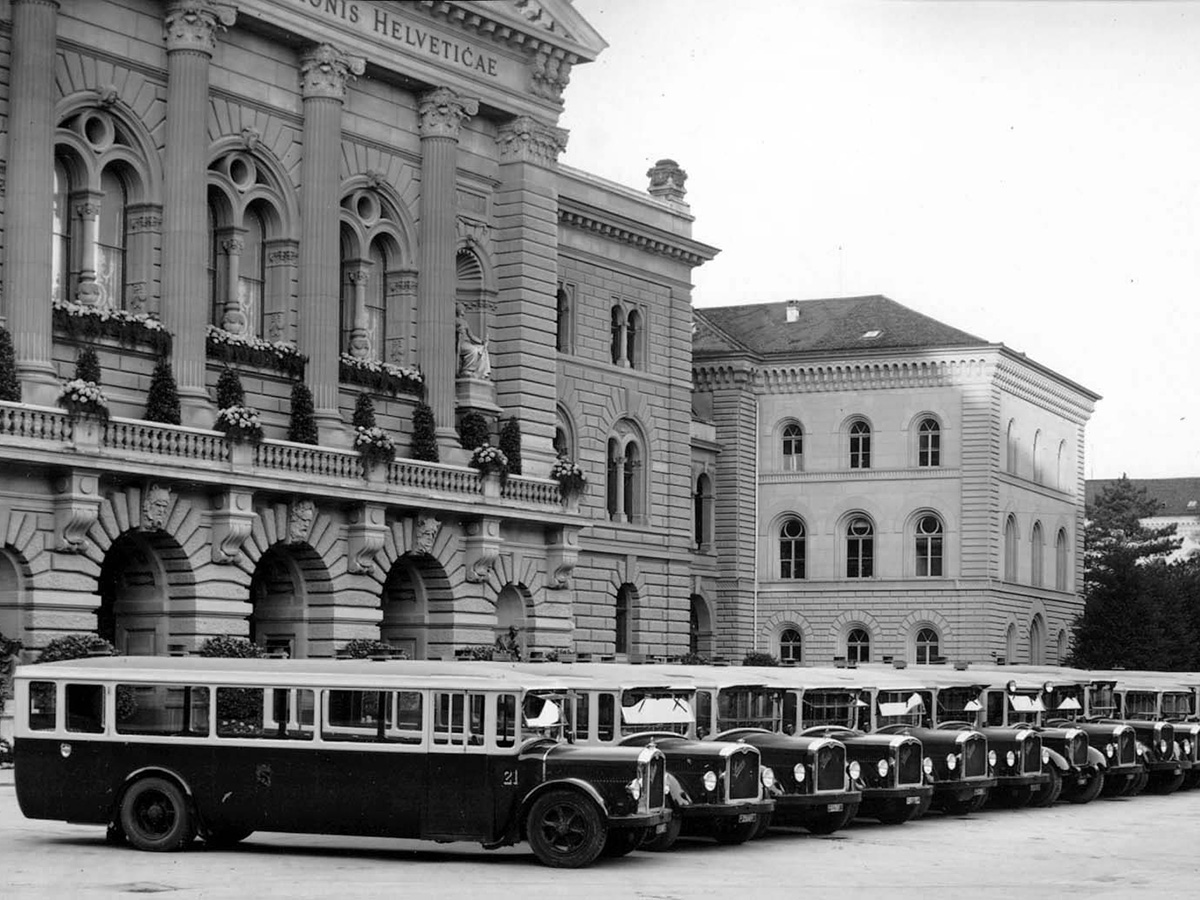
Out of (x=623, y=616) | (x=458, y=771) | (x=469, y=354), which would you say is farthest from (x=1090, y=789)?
(x=623, y=616)

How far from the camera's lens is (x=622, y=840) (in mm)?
24188

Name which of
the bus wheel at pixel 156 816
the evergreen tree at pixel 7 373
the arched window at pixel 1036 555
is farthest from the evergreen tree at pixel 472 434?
the arched window at pixel 1036 555

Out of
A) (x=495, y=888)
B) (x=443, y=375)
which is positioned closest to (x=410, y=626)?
(x=443, y=375)

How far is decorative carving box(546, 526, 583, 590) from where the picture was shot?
5312cm

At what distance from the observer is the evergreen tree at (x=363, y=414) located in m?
47.7

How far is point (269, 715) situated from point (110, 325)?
63.0ft

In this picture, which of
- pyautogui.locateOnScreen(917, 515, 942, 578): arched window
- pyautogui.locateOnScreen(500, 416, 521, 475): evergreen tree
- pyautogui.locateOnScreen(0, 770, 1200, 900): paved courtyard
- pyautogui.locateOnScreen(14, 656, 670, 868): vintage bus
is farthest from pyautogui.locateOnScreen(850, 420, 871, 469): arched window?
pyautogui.locateOnScreen(14, 656, 670, 868): vintage bus

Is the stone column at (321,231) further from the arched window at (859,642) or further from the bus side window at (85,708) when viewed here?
the arched window at (859,642)

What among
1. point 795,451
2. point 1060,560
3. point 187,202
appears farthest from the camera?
point 1060,560

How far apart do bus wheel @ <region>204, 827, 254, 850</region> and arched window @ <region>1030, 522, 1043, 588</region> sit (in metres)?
71.8

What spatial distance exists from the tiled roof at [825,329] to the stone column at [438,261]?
1434 inches

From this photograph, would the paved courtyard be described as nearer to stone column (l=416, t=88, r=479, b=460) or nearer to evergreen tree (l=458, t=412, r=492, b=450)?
stone column (l=416, t=88, r=479, b=460)

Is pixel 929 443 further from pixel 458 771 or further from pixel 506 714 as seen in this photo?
pixel 458 771

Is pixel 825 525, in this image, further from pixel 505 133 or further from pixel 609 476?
pixel 505 133
